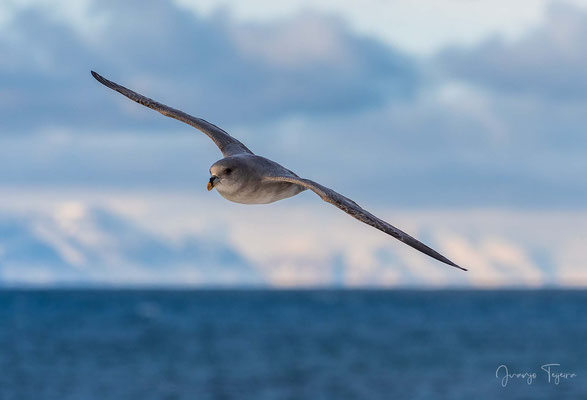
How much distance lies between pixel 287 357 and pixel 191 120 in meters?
50.1

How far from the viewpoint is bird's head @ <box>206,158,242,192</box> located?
39.2ft

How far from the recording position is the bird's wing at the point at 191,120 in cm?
1407

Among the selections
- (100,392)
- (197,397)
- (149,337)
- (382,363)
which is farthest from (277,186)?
(149,337)

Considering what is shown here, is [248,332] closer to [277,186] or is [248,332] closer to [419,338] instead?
[419,338]

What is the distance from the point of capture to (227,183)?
39.3ft

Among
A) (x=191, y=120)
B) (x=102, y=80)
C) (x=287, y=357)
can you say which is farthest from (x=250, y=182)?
(x=287, y=357)

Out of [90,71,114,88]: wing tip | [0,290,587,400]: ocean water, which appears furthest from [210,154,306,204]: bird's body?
[0,290,587,400]: ocean water

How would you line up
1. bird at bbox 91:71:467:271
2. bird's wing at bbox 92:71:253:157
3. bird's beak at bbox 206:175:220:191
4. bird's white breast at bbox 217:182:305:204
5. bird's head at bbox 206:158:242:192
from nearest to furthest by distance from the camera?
bird at bbox 91:71:467:271, bird's beak at bbox 206:175:220:191, bird's head at bbox 206:158:242:192, bird's white breast at bbox 217:182:305:204, bird's wing at bbox 92:71:253:157

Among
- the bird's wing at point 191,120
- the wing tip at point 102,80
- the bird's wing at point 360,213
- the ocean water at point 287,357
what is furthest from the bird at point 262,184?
the ocean water at point 287,357

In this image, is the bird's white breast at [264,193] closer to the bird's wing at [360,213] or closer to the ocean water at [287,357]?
the bird's wing at [360,213]

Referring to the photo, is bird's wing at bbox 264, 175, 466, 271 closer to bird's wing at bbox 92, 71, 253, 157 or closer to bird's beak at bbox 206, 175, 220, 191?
bird's beak at bbox 206, 175, 220, 191

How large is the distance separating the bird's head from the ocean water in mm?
34715

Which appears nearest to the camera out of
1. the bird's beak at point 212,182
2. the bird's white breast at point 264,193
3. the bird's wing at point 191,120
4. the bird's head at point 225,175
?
the bird's beak at point 212,182

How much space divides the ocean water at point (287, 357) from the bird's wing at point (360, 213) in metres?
35.1
